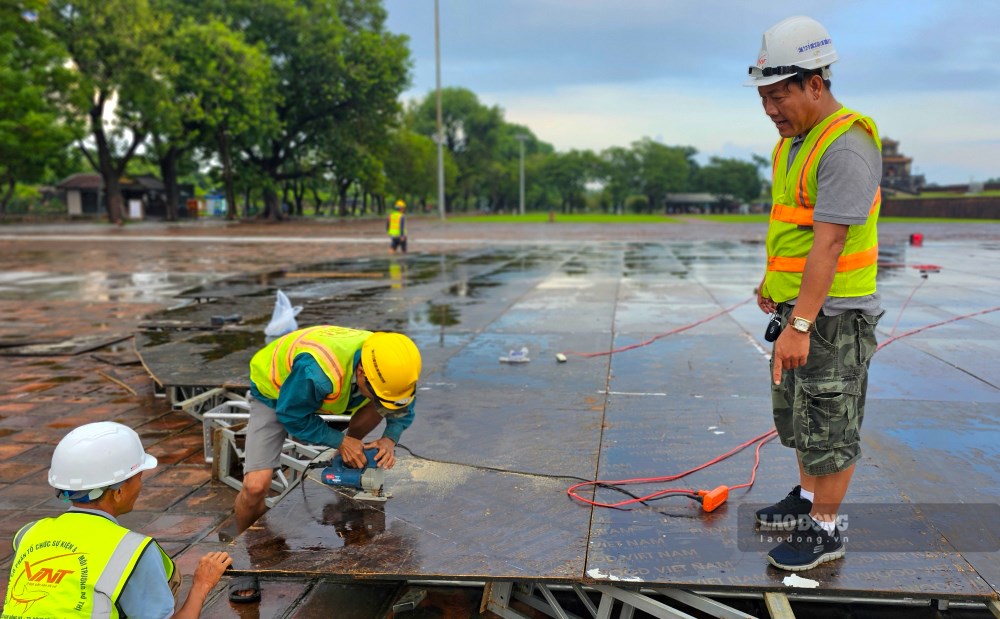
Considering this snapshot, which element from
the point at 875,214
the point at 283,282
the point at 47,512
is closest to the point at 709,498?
the point at 875,214

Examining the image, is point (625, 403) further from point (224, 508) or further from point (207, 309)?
point (207, 309)

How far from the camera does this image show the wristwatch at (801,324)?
2.49 metres

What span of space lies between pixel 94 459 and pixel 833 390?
252cm

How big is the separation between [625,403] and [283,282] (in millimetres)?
8746

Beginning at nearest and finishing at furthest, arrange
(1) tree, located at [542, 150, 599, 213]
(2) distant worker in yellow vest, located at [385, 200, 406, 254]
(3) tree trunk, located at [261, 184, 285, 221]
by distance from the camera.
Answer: (2) distant worker in yellow vest, located at [385, 200, 406, 254]
(3) tree trunk, located at [261, 184, 285, 221]
(1) tree, located at [542, 150, 599, 213]

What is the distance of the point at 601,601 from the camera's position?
2.64 metres

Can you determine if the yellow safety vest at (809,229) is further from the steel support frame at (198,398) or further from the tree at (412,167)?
the tree at (412,167)

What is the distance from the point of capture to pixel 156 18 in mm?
37625

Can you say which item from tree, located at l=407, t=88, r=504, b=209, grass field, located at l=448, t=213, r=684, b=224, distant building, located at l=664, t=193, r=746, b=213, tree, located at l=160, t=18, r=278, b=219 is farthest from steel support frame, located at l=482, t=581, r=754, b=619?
distant building, located at l=664, t=193, r=746, b=213

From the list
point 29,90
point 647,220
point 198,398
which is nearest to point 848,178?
point 198,398

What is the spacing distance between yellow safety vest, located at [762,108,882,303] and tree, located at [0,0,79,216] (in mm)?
36384

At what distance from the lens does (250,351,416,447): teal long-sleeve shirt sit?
3078mm

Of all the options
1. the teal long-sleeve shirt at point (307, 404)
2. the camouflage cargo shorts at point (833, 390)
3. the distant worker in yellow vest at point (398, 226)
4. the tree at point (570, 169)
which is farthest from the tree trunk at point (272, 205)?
the tree at point (570, 169)

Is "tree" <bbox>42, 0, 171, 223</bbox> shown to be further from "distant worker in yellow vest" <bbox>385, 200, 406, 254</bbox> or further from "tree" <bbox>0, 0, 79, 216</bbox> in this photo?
"distant worker in yellow vest" <bbox>385, 200, 406, 254</bbox>
